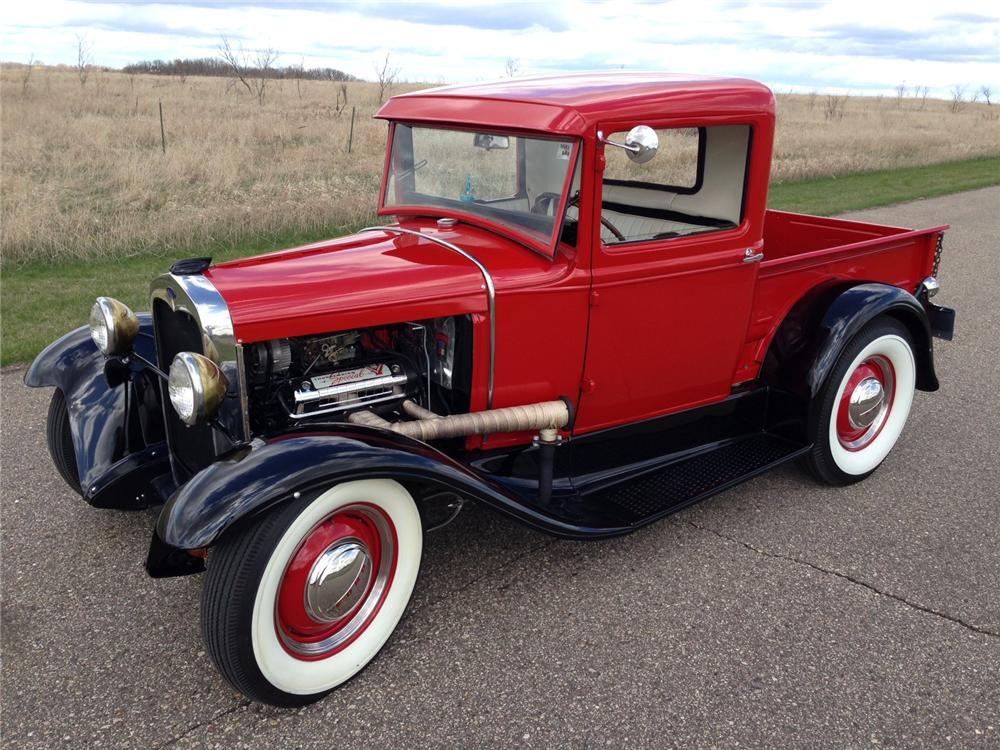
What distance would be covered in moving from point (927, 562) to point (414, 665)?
7.26ft

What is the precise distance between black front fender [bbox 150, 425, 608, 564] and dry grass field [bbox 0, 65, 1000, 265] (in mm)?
6494

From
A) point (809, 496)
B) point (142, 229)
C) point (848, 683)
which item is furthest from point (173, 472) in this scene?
point (142, 229)

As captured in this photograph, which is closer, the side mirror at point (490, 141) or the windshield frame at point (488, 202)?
the windshield frame at point (488, 202)

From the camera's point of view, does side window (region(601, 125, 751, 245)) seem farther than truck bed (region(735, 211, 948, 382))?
No

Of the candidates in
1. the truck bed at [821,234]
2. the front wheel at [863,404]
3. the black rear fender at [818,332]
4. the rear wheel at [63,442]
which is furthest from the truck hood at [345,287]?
the truck bed at [821,234]

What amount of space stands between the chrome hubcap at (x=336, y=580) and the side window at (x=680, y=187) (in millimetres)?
1542

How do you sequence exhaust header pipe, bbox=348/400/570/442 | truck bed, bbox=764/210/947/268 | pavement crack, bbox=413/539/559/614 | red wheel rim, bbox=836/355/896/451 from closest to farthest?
exhaust header pipe, bbox=348/400/570/442, pavement crack, bbox=413/539/559/614, red wheel rim, bbox=836/355/896/451, truck bed, bbox=764/210/947/268

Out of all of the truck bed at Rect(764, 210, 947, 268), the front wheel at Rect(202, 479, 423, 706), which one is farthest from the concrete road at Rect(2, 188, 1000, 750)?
the truck bed at Rect(764, 210, 947, 268)

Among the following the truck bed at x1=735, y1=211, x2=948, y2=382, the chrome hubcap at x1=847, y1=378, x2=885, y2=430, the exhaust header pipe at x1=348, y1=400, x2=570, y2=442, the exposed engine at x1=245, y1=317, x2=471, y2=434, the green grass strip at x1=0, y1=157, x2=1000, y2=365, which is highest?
the truck bed at x1=735, y1=211, x2=948, y2=382

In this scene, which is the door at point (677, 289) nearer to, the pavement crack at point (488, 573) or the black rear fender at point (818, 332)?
the black rear fender at point (818, 332)

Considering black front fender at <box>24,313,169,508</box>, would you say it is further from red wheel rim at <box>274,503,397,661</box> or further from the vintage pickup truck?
red wheel rim at <box>274,503,397,661</box>

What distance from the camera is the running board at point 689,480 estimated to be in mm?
3311

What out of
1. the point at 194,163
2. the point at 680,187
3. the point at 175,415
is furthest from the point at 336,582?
the point at 194,163

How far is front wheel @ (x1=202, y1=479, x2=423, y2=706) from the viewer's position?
94.4 inches
